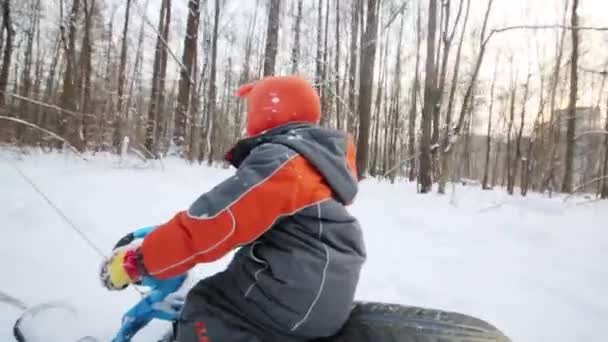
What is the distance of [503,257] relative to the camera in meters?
3.36

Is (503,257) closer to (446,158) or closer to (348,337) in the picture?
(348,337)

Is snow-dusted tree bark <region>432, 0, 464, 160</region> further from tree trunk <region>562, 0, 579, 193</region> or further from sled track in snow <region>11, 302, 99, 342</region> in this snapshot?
sled track in snow <region>11, 302, 99, 342</region>

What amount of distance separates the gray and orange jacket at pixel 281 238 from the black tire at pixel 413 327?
0.06 metres

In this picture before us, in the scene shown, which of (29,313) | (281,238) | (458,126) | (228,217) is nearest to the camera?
Answer: (228,217)

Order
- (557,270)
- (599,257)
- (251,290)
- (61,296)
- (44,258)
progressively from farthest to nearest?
(599,257) → (557,270) → (44,258) → (61,296) → (251,290)

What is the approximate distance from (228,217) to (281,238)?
19 centimetres

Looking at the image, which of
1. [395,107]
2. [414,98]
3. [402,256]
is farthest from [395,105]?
[402,256]

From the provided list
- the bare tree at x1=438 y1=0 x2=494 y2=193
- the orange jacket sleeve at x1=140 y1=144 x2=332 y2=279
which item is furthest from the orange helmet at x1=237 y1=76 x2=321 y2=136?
the bare tree at x1=438 y1=0 x2=494 y2=193

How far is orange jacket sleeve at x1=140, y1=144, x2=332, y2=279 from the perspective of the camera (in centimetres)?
118

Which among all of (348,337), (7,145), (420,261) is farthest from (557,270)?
(7,145)

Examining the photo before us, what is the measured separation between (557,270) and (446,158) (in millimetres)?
4424

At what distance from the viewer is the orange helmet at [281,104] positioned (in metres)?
1.46

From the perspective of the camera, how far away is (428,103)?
795 cm

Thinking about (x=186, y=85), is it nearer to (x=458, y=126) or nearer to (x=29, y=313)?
(x=458, y=126)
